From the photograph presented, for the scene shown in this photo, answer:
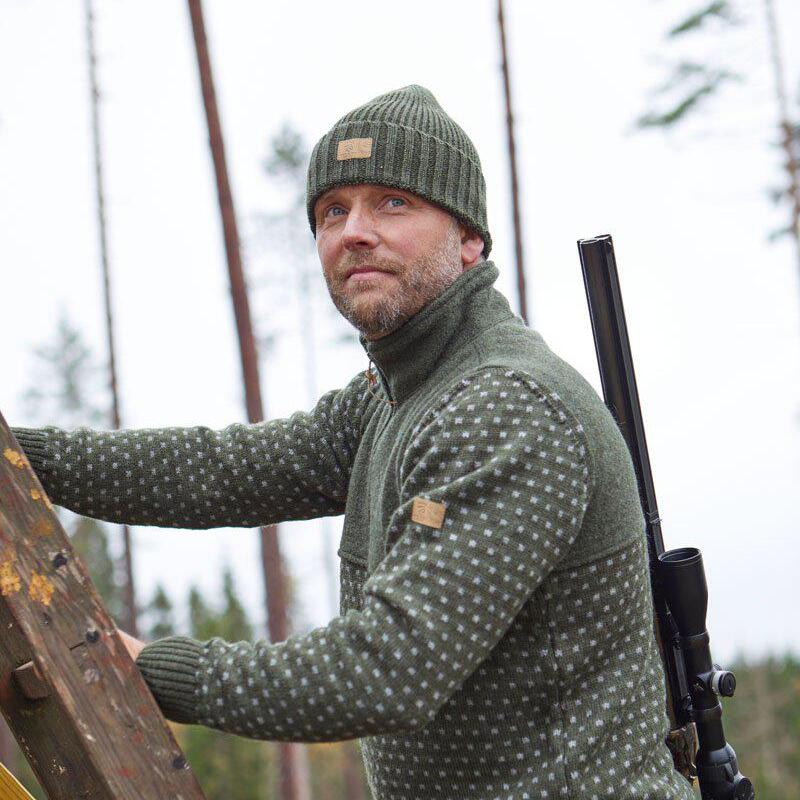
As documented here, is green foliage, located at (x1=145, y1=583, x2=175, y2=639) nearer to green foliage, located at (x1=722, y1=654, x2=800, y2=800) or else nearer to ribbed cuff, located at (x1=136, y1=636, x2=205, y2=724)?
green foliage, located at (x1=722, y1=654, x2=800, y2=800)

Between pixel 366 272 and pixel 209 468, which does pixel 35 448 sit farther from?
pixel 366 272

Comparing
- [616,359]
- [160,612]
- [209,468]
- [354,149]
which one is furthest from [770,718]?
[354,149]

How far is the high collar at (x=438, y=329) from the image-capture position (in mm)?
2504

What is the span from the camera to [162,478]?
2811 mm

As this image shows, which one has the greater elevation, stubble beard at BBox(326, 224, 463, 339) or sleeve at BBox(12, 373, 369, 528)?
stubble beard at BBox(326, 224, 463, 339)

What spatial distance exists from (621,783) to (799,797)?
32.6m

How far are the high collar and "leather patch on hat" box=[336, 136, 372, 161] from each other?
14.3 inches

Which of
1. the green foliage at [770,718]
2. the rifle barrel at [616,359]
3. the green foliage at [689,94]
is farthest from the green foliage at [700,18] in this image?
the green foliage at [770,718]

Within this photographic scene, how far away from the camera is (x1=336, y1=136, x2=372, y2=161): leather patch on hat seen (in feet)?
8.48

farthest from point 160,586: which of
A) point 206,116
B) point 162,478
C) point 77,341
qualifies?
point 162,478

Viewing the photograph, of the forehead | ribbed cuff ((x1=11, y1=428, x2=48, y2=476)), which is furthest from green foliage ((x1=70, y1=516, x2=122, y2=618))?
the forehead

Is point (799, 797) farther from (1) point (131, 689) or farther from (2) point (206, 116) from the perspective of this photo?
(1) point (131, 689)

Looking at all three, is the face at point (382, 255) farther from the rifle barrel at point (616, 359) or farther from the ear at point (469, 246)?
the rifle barrel at point (616, 359)

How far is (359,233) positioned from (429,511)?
2.47ft
